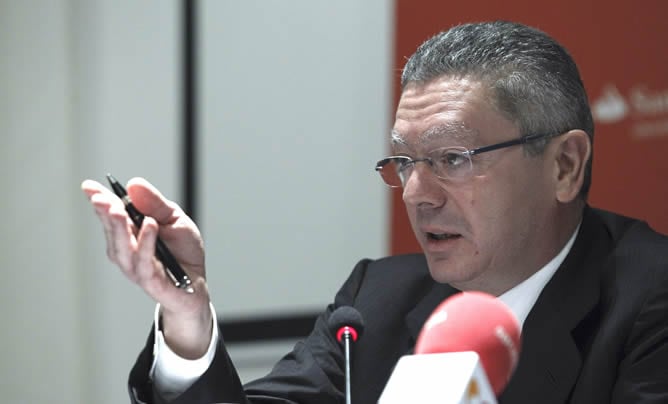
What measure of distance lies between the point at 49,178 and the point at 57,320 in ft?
1.89

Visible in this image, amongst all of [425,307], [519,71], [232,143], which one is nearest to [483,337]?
[519,71]

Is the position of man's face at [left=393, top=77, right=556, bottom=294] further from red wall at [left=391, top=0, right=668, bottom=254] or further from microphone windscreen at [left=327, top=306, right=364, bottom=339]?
red wall at [left=391, top=0, right=668, bottom=254]

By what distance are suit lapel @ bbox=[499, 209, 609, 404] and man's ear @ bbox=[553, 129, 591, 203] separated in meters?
0.12

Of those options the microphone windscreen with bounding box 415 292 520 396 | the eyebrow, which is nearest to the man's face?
the eyebrow

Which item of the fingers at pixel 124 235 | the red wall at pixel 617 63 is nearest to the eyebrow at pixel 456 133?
the fingers at pixel 124 235

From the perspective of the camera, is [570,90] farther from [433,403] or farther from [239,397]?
[433,403]

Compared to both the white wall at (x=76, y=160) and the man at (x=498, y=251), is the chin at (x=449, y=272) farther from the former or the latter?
the white wall at (x=76, y=160)

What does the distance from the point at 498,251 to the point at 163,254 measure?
28.5 inches

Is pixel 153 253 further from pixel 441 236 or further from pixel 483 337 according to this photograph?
pixel 483 337

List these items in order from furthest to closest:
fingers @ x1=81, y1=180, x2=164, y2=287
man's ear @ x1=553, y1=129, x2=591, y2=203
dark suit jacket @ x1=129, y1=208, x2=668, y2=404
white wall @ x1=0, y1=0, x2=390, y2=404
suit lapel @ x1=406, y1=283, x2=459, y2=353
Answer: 1. white wall @ x1=0, y1=0, x2=390, y2=404
2. suit lapel @ x1=406, y1=283, x2=459, y2=353
3. man's ear @ x1=553, y1=129, x2=591, y2=203
4. dark suit jacket @ x1=129, y1=208, x2=668, y2=404
5. fingers @ x1=81, y1=180, x2=164, y2=287

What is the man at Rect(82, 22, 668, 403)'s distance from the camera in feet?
A: 7.23

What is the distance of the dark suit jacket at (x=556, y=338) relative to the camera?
2.19m

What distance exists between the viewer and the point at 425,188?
2.36 m

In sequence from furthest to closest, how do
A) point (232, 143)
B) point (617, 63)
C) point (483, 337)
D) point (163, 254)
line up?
point (232, 143), point (617, 63), point (163, 254), point (483, 337)
